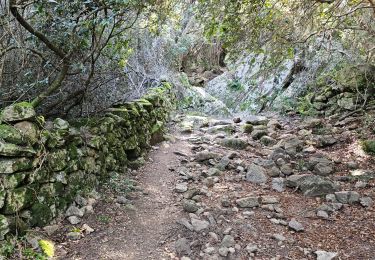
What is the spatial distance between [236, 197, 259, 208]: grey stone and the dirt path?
0.78 m

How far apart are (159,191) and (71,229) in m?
1.53

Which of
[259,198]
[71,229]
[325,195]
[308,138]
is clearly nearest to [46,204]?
[71,229]

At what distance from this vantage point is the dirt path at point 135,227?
317cm

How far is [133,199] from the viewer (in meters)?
4.30

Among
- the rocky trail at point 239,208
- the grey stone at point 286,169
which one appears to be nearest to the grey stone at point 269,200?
the rocky trail at point 239,208

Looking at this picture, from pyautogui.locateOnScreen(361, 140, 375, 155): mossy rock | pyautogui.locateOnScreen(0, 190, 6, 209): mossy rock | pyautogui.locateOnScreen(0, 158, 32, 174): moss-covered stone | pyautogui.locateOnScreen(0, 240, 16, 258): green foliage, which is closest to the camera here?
pyautogui.locateOnScreen(0, 240, 16, 258): green foliage

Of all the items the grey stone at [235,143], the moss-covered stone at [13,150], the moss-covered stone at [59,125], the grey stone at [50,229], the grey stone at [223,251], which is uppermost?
the moss-covered stone at [59,125]

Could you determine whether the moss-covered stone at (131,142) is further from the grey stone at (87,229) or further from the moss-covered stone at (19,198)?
the moss-covered stone at (19,198)

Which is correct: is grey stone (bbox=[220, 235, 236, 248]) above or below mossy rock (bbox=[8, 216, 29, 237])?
below

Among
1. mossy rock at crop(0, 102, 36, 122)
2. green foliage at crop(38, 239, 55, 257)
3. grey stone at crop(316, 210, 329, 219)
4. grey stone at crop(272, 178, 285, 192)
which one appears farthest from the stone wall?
grey stone at crop(316, 210, 329, 219)

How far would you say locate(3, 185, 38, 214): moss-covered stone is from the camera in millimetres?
2879

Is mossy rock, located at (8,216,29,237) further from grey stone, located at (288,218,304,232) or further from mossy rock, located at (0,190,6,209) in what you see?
grey stone, located at (288,218,304,232)

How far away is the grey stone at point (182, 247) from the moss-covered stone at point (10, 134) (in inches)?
71.3

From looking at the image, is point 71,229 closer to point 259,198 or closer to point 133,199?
point 133,199
